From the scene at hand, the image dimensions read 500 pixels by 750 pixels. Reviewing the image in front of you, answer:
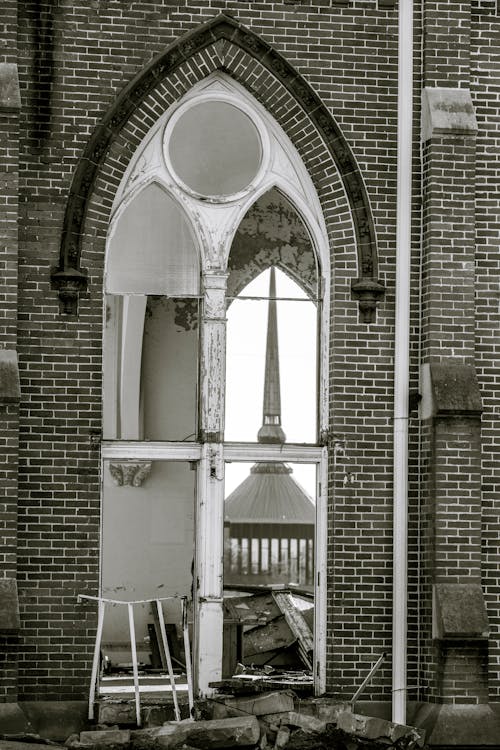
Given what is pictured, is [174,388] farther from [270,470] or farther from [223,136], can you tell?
[270,470]

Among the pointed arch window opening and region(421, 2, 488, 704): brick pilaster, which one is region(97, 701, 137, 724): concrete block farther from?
region(421, 2, 488, 704): brick pilaster

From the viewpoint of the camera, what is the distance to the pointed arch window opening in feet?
43.4

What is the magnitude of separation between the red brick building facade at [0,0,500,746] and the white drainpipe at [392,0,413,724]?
2.7 inches

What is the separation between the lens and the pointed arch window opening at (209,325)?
43.4 feet

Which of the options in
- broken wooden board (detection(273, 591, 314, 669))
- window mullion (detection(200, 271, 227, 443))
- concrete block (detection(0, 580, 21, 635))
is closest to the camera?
concrete block (detection(0, 580, 21, 635))

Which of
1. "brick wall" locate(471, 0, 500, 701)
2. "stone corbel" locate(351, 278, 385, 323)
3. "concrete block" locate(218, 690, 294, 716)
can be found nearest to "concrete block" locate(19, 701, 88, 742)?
"concrete block" locate(218, 690, 294, 716)

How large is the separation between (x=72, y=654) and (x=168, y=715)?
0.99 meters

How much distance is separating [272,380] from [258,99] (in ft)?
8.56

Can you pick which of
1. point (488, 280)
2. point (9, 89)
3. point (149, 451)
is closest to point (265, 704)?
point (149, 451)

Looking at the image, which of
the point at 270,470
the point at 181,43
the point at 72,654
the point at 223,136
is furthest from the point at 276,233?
the point at 270,470

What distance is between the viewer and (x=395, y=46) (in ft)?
44.9

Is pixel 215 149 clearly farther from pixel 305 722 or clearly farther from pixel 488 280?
pixel 305 722

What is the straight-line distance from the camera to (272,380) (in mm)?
13633

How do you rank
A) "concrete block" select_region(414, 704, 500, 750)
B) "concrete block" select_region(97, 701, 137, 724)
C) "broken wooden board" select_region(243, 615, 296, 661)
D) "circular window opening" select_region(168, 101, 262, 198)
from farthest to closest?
"broken wooden board" select_region(243, 615, 296, 661) → "circular window opening" select_region(168, 101, 262, 198) → "concrete block" select_region(414, 704, 500, 750) → "concrete block" select_region(97, 701, 137, 724)
